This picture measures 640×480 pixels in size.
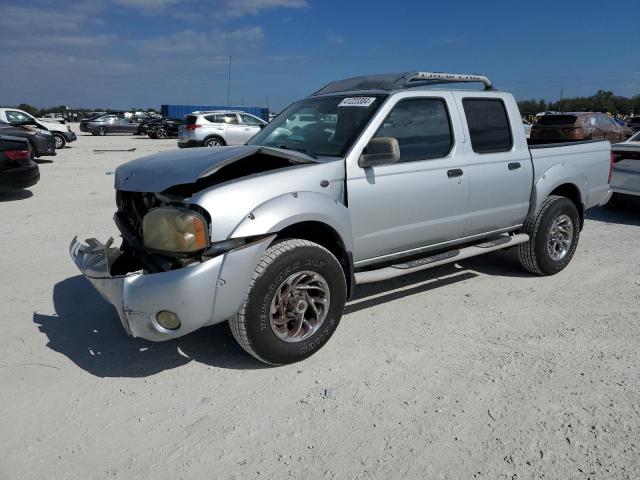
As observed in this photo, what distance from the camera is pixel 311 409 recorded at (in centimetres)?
311

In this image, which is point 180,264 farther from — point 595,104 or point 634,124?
point 595,104

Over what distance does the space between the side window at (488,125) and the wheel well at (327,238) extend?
1.70m

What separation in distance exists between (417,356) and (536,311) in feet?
4.74

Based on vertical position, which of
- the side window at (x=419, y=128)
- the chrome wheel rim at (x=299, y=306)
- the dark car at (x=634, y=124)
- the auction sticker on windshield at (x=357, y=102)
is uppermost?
the dark car at (x=634, y=124)

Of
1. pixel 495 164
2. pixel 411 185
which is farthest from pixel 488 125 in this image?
pixel 411 185

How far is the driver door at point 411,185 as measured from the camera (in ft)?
13.0

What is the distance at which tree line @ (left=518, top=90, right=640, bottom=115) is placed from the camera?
62062 mm

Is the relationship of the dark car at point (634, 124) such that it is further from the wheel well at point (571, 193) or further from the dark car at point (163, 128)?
the wheel well at point (571, 193)

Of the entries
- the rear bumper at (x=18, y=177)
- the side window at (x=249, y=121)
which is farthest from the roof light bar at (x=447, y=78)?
the side window at (x=249, y=121)

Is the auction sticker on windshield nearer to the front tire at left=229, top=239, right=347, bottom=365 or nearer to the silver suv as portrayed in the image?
the front tire at left=229, top=239, right=347, bottom=365

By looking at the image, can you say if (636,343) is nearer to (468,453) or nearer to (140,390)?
(468,453)

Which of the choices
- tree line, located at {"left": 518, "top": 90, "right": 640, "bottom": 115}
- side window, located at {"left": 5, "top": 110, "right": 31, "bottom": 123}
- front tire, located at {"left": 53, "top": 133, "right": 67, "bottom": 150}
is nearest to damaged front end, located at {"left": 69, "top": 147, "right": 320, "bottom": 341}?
side window, located at {"left": 5, "top": 110, "right": 31, "bottom": 123}

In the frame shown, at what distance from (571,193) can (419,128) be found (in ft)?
7.70

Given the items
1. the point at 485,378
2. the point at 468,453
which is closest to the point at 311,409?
the point at 468,453
